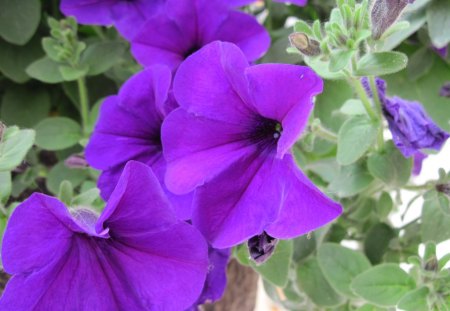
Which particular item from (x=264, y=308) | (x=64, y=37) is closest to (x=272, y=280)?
(x=64, y=37)

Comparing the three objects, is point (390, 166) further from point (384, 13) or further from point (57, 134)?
point (57, 134)

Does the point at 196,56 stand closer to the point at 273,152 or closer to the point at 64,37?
the point at 273,152

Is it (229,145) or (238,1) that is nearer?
(229,145)

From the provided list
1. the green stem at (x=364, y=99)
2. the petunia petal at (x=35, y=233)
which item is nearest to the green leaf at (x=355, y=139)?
the green stem at (x=364, y=99)

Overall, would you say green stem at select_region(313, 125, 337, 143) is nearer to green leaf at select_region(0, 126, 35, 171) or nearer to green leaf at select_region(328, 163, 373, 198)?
green leaf at select_region(328, 163, 373, 198)

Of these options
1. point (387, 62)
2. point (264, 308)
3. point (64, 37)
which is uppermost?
point (387, 62)
